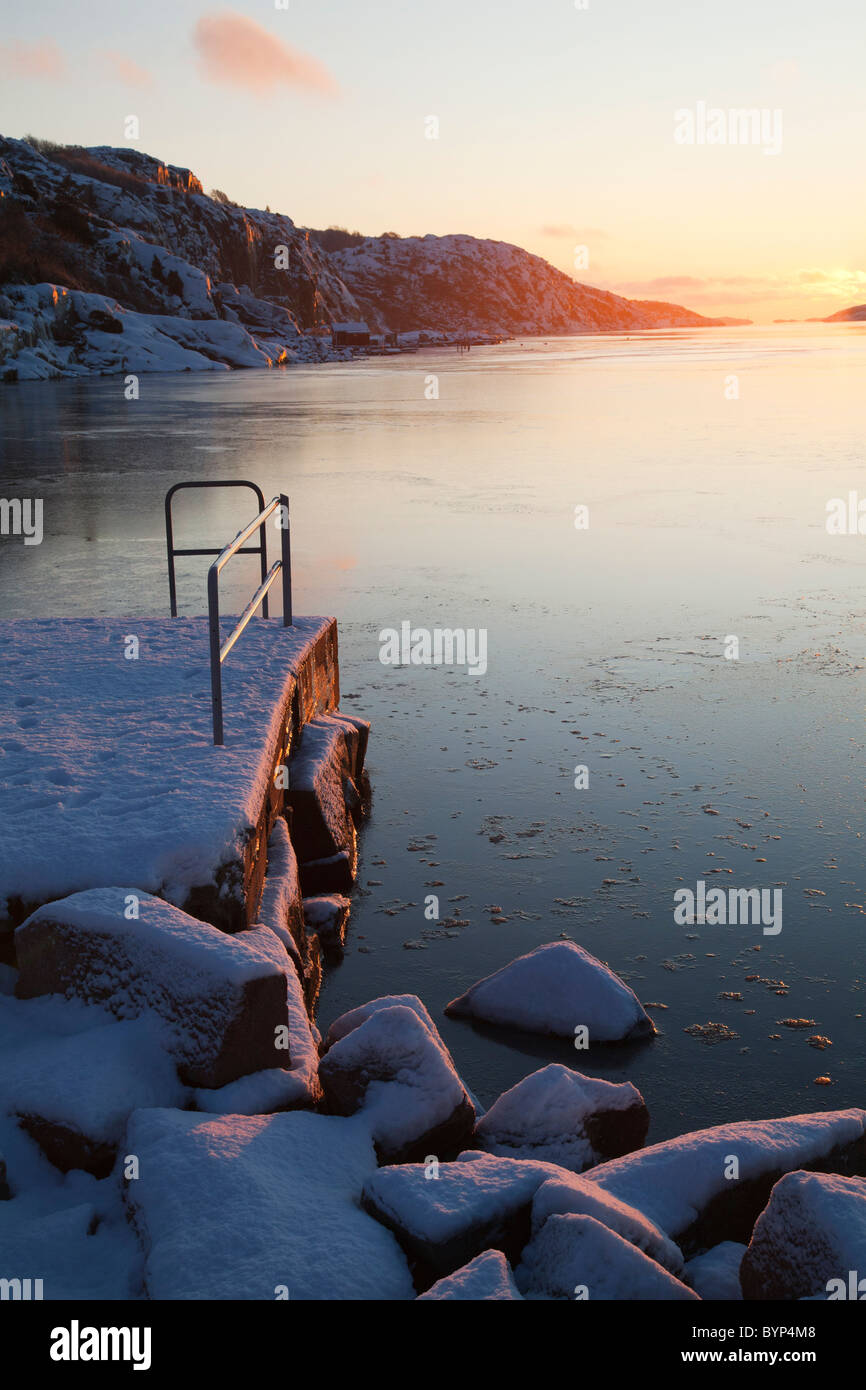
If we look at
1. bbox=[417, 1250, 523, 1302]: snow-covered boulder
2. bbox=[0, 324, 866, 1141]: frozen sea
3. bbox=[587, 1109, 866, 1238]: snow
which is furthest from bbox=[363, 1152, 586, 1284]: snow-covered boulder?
bbox=[0, 324, 866, 1141]: frozen sea

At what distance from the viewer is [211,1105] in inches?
143

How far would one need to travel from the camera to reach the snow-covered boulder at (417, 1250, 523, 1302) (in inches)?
112

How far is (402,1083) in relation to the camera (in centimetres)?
381

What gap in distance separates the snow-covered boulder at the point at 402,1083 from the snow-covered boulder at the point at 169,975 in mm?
225

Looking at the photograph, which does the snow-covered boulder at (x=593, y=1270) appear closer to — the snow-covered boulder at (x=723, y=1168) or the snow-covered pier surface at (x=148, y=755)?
the snow-covered boulder at (x=723, y=1168)

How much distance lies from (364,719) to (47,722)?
2.84 m

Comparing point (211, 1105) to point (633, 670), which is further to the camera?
point (633, 670)

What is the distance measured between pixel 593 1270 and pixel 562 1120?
0.94 metres

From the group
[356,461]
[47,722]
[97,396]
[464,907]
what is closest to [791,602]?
[464,907]

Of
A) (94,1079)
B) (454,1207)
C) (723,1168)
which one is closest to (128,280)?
(94,1079)

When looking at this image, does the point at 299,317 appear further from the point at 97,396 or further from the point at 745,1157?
the point at 745,1157

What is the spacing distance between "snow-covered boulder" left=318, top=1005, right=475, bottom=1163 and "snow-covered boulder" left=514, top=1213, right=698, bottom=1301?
0.77 m

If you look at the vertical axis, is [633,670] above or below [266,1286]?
above

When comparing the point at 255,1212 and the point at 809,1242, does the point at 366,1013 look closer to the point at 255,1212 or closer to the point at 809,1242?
the point at 255,1212
